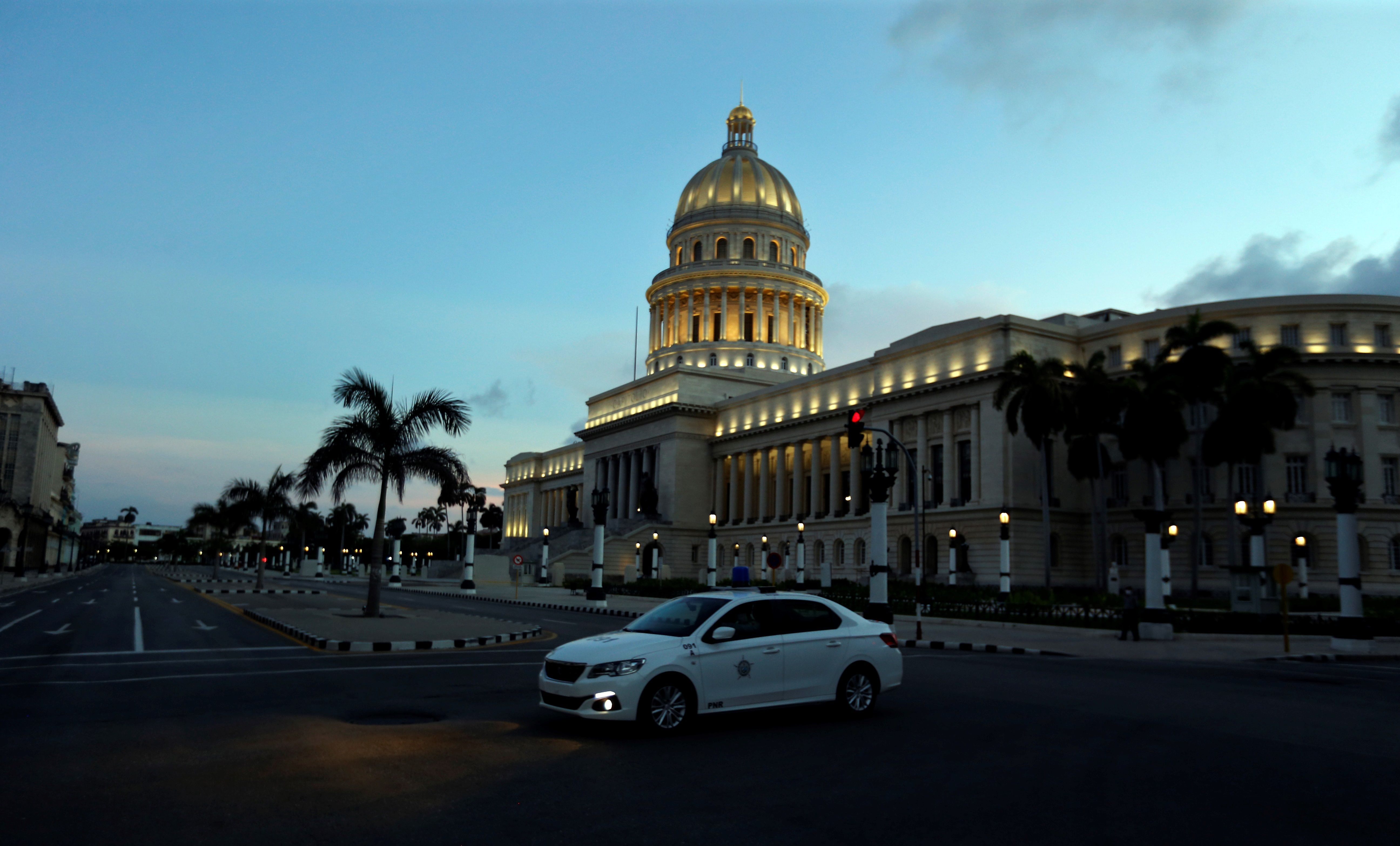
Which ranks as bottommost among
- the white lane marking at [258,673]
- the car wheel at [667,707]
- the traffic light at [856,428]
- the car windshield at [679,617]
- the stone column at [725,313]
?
the white lane marking at [258,673]

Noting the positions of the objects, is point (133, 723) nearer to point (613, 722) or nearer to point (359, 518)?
point (613, 722)

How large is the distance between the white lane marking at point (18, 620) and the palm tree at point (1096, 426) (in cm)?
4487

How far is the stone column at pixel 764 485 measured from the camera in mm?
80375

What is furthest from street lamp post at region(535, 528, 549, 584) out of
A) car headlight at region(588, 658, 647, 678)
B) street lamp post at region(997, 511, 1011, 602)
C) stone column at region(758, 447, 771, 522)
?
car headlight at region(588, 658, 647, 678)

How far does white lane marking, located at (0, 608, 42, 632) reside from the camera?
76.7ft

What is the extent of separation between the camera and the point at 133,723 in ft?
A: 33.3

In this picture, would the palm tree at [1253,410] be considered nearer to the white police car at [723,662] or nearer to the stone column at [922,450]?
the stone column at [922,450]

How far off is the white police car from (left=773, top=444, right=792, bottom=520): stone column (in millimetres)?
66009

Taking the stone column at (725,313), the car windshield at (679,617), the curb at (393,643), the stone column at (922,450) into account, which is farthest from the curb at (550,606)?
the stone column at (725,313)

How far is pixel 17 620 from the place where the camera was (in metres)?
26.6

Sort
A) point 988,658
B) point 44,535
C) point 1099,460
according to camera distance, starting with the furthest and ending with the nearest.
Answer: point 44,535 < point 1099,460 < point 988,658

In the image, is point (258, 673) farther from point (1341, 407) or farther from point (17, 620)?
point (1341, 407)

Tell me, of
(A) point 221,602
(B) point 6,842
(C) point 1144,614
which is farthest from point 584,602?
(B) point 6,842

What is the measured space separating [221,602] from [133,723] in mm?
28315
